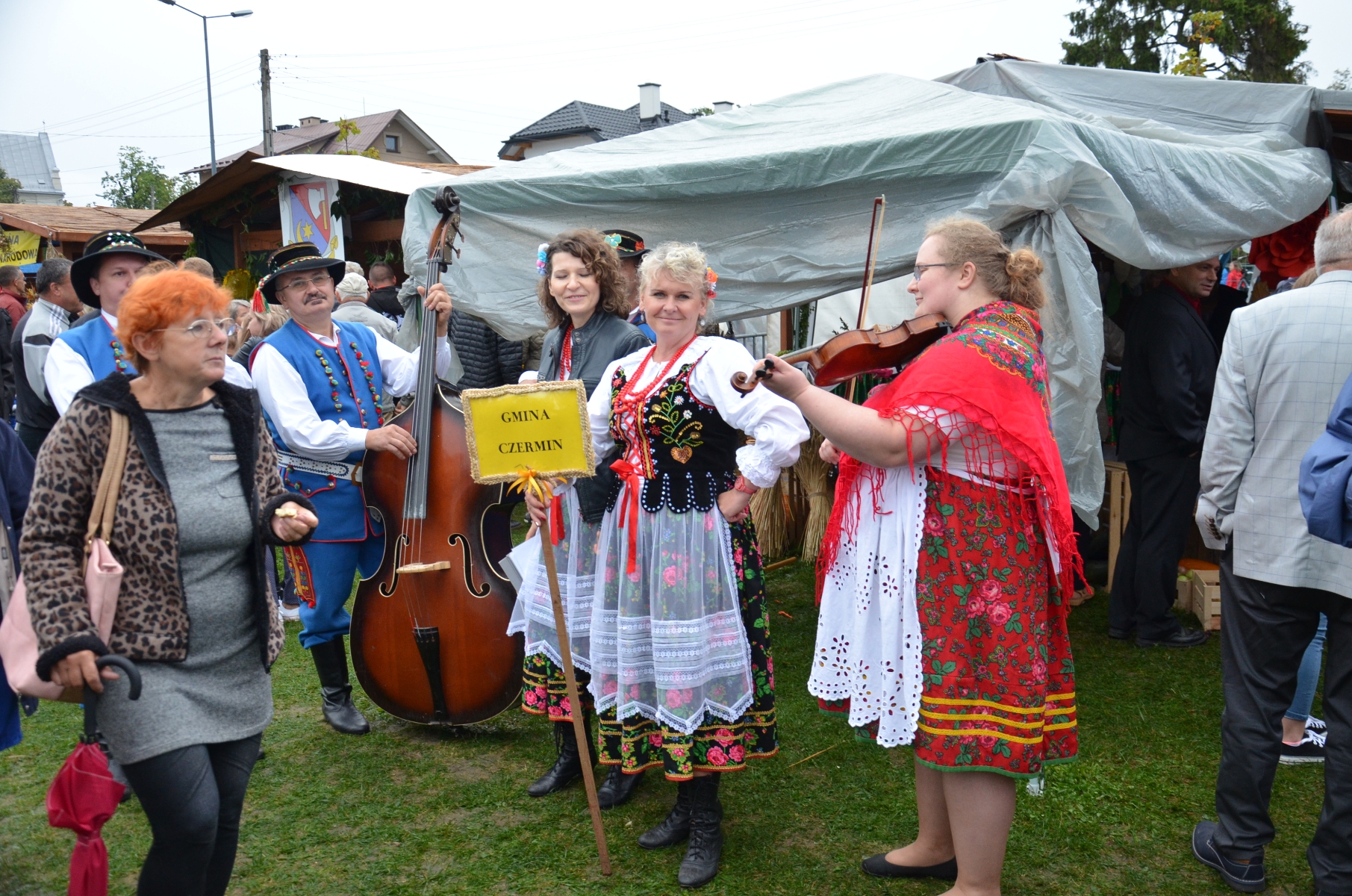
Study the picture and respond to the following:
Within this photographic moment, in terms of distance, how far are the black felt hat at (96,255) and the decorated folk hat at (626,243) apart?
162cm

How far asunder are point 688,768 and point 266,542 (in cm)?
139

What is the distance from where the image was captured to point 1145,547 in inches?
191

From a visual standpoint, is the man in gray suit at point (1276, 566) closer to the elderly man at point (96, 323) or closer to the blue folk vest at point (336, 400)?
the blue folk vest at point (336, 400)

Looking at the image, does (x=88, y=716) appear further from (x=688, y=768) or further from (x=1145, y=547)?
(x=1145, y=547)

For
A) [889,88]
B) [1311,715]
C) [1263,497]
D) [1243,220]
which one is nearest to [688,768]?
[1263,497]

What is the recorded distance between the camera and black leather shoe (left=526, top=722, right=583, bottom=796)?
11.7ft

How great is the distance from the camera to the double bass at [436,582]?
3.74 meters

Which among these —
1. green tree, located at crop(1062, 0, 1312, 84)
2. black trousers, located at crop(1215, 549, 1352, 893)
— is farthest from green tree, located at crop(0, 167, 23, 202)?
black trousers, located at crop(1215, 549, 1352, 893)

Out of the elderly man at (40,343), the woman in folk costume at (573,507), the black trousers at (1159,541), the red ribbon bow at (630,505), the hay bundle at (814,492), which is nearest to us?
the red ribbon bow at (630,505)

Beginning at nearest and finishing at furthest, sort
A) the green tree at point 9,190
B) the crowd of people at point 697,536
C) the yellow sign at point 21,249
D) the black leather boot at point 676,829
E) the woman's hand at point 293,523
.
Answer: the crowd of people at point 697,536
the woman's hand at point 293,523
the black leather boot at point 676,829
the yellow sign at point 21,249
the green tree at point 9,190

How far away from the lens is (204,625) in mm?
2264

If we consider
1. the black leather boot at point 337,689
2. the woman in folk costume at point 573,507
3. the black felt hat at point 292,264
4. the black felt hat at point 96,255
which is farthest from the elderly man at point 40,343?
the woman in folk costume at point 573,507

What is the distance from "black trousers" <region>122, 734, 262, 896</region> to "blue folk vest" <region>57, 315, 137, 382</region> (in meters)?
1.89

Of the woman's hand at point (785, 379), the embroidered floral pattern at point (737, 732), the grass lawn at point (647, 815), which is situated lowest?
the grass lawn at point (647, 815)
